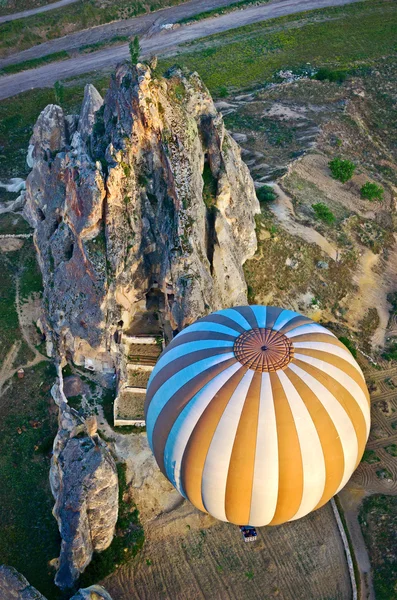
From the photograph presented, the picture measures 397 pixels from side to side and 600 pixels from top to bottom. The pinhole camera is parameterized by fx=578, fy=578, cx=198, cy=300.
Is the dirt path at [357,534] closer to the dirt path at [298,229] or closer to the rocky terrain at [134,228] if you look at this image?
the rocky terrain at [134,228]

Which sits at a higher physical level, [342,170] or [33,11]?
[33,11]

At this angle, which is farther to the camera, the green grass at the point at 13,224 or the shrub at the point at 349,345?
the green grass at the point at 13,224

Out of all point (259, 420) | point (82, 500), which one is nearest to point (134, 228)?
point (82, 500)

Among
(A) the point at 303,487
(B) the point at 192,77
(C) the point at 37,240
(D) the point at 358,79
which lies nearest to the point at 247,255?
(B) the point at 192,77

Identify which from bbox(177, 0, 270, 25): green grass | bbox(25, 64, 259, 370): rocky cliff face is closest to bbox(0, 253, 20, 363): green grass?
bbox(25, 64, 259, 370): rocky cliff face

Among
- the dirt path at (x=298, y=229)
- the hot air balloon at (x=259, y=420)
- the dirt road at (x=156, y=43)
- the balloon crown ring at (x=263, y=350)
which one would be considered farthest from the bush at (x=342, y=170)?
the dirt road at (x=156, y=43)

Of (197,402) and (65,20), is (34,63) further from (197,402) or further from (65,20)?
(197,402)
